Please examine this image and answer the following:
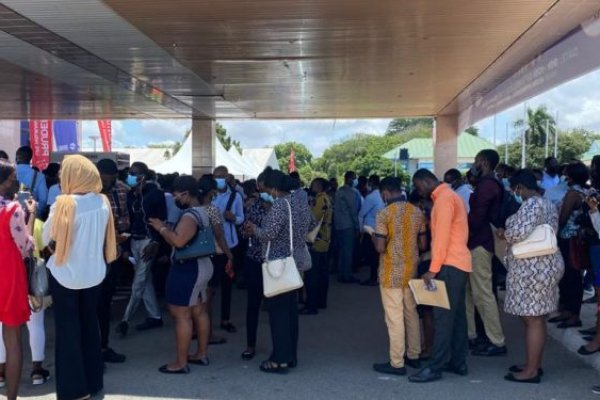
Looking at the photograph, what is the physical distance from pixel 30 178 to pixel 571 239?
5.97m

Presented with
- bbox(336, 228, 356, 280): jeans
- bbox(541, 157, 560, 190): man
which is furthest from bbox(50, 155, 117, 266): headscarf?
bbox(541, 157, 560, 190): man

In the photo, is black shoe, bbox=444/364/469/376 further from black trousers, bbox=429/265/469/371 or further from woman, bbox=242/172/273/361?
woman, bbox=242/172/273/361

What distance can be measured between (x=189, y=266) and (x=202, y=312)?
0.51 metres

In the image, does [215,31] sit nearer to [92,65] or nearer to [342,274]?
[92,65]

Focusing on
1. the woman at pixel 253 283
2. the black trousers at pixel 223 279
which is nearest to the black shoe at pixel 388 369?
the woman at pixel 253 283

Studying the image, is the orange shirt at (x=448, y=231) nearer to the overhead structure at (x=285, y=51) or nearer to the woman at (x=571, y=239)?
the woman at (x=571, y=239)

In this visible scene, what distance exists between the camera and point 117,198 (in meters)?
5.83

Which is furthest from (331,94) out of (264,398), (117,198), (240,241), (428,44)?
(264,398)

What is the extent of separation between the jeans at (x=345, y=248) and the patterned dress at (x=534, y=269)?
16.8 ft

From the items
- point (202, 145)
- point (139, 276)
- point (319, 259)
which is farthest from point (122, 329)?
point (202, 145)

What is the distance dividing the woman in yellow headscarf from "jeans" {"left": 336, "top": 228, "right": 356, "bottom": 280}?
19.2 feet

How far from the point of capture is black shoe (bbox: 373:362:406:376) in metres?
5.31

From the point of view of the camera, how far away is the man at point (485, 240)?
5613mm

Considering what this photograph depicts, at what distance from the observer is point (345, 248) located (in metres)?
10.1
